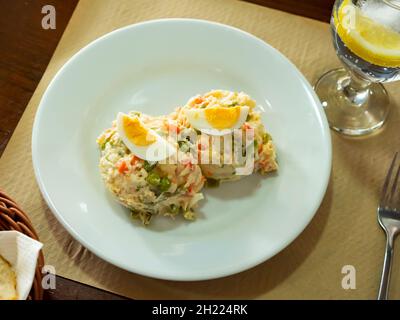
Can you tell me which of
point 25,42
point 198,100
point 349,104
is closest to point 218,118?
point 198,100

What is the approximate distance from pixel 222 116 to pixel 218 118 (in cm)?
1

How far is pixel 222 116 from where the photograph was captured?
1.37m

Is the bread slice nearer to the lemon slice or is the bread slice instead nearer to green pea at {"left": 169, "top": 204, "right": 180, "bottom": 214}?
green pea at {"left": 169, "top": 204, "right": 180, "bottom": 214}

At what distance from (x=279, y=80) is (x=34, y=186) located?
89 centimetres

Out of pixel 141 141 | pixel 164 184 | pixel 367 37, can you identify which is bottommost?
pixel 164 184

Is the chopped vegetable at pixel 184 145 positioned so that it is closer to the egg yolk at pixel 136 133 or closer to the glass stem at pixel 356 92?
the egg yolk at pixel 136 133

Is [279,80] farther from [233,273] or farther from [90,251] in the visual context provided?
[90,251]

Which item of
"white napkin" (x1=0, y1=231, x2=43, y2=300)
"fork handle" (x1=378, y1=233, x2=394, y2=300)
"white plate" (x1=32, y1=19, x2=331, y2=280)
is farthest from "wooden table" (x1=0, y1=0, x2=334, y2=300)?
"fork handle" (x1=378, y1=233, x2=394, y2=300)

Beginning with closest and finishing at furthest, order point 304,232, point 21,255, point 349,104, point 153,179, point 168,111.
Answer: point 21,255 → point 153,179 → point 304,232 → point 168,111 → point 349,104

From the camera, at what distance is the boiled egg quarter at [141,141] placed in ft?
4.33

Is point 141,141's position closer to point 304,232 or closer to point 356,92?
point 304,232

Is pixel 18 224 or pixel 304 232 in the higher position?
pixel 18 224

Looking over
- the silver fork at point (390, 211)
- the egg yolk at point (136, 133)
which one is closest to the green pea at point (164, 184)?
the egg yolk at point (136, 133)

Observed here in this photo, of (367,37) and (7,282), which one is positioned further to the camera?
(367,37)
